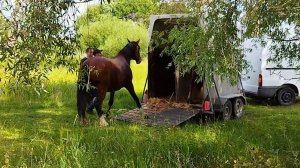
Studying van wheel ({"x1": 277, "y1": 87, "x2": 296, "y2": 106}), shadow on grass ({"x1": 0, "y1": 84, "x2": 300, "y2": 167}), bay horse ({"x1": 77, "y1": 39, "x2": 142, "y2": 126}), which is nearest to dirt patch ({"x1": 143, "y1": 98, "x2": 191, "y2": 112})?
bay horse ({"x1": 77, "y1": 39, "x2": 142, "y2": 126})

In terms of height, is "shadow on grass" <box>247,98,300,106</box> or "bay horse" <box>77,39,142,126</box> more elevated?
"bay horse" <box>77,39,142,126</box>

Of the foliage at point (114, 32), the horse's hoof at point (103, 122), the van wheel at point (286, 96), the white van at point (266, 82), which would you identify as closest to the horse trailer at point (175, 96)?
the horse's hoof at point (103, 122)

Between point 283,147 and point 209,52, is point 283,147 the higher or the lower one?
the lower one

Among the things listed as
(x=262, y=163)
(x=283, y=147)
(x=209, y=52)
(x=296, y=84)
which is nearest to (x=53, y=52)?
(x=209, y=52)

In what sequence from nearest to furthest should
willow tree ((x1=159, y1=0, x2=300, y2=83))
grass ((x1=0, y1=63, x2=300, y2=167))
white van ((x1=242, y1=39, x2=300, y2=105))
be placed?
willow tree ((x1=159, y1=0, x2=300, y2=83))
grass ((x1=0, y1=63, x2=300, y2=167))
white van ((x1=242, y1=39, x2=300, y2=105))

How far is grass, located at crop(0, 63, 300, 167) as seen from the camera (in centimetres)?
602

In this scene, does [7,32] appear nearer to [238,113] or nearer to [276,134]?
[276,134]

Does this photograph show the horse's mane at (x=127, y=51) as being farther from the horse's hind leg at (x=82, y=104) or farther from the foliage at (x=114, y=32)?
the foliage at (x=114, y=32)

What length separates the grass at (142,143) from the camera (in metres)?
6.02

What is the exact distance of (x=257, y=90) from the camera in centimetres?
1377

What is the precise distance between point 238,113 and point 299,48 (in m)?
4.93

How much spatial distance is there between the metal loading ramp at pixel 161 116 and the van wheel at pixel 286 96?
4.74 meters

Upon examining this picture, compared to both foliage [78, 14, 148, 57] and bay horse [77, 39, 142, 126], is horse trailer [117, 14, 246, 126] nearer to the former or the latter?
bay horse [77, 39, 142, 126]

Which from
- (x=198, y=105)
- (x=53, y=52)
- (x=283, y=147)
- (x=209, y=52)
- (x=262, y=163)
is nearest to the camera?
(x=53, y=52)
